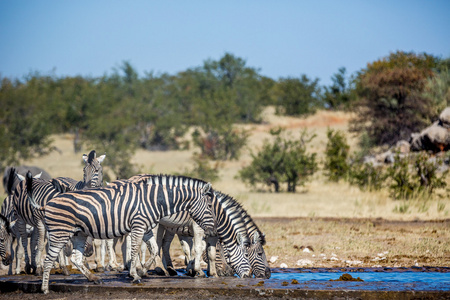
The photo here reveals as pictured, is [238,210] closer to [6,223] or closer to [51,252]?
[51,252]

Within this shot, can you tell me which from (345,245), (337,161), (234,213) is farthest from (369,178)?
(234,213)

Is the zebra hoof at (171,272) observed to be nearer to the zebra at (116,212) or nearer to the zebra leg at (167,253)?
the zebra leg at (167,253)

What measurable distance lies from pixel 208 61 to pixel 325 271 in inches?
1860

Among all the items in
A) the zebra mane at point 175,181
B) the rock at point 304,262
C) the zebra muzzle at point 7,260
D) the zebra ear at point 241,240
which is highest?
the zebra mane at point 175,181

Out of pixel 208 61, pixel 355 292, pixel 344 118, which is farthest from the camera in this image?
pixel 208 61

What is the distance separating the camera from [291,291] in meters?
6.94

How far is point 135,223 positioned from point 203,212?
1.02m

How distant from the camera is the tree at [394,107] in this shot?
29.1m

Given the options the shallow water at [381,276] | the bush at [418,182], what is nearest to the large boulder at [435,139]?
the bush at [418,182]

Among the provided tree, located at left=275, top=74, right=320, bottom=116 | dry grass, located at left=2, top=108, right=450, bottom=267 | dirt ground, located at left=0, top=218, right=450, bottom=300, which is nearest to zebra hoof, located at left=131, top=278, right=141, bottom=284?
dirt ground, located at left=0, top=218, right=450, bottom=300

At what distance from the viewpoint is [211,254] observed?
8.62 meters

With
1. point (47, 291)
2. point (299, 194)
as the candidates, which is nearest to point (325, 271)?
point (47, 291)

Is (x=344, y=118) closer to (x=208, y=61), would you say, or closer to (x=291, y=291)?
(x=208, y=61)

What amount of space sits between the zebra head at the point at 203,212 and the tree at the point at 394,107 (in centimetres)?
2264
